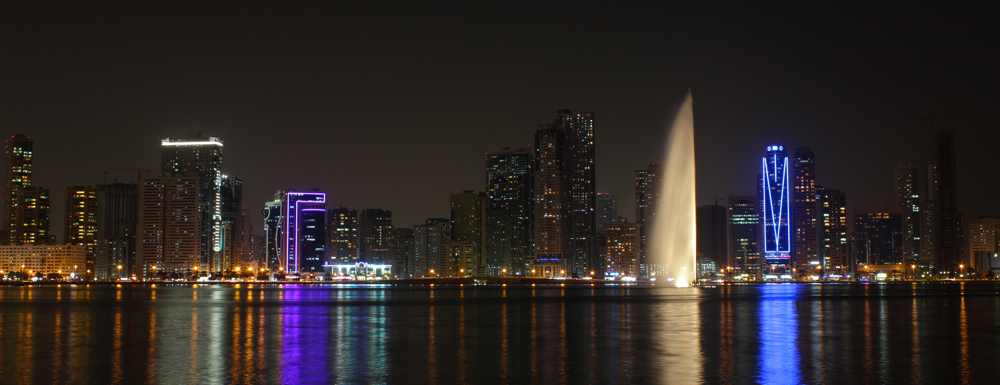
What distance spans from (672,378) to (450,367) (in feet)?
25.6

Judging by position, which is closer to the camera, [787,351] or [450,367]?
[450,367]

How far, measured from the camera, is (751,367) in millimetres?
28703

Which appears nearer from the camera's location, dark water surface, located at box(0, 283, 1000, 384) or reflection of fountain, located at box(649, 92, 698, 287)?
dark water surface, located at box(0, 283, 1000, 384)

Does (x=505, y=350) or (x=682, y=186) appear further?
(x=682, y=186)

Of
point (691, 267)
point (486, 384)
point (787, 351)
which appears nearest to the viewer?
point (486, 384)

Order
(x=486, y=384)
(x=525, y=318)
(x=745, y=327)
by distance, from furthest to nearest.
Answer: (x=525, y=318), (x=745, y=327), (x=486, y=384)

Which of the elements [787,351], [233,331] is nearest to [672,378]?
[787,351]

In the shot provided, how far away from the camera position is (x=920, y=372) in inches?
1088

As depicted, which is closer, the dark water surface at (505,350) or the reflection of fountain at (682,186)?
the dark water surface at (505,350)

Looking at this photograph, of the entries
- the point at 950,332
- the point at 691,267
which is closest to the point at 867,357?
the point at 950,332

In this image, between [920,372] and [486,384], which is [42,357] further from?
[920,372]

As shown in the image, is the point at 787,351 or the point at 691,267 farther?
the point at 691,267

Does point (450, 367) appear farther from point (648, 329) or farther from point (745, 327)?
point (745, 327)

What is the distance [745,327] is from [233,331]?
2847 centimetres
